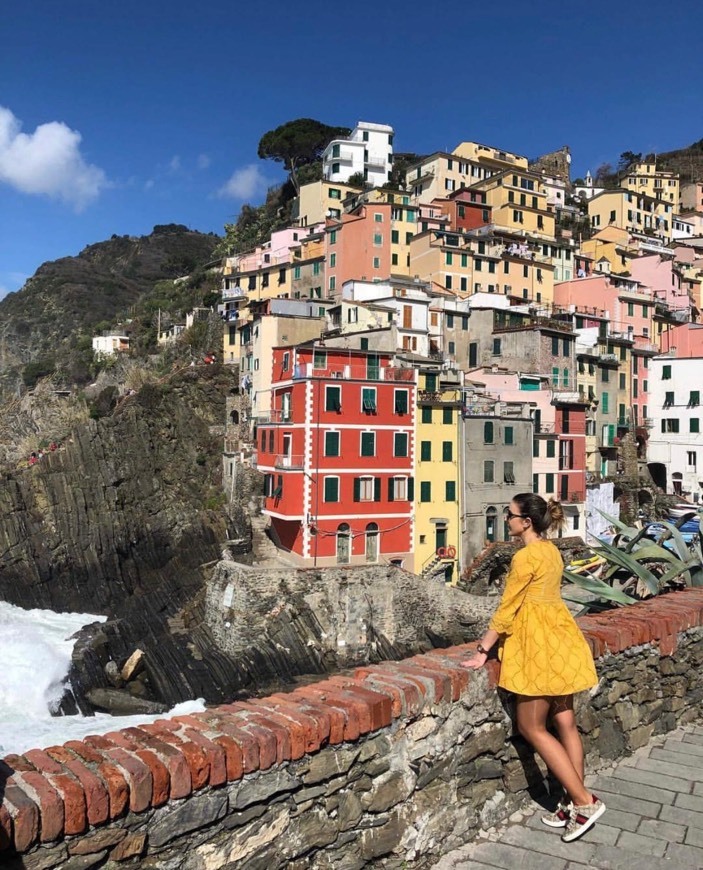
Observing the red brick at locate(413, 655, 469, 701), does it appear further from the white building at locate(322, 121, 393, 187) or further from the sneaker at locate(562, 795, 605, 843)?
the white building at locate(322, 121, 393, 187)

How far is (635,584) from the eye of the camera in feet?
31.3

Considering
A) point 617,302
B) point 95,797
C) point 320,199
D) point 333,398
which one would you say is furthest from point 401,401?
point 320,199

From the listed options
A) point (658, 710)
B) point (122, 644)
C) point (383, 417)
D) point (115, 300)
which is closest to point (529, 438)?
point (383, 417)

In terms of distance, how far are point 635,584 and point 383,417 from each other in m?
24.1

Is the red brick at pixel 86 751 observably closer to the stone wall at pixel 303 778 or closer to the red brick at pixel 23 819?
the stone wall at pixel 303 778

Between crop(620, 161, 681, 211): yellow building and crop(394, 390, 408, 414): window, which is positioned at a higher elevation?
crop(620, 161, 681, 211): yellow building

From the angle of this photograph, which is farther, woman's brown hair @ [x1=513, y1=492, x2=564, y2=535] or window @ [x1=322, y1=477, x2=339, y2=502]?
window @ [x1=322, y1=477, x2=339, y2=502]

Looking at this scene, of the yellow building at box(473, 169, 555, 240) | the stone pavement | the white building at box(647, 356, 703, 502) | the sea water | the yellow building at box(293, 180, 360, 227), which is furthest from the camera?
the yellow building at box(293, 180, 360, 227)

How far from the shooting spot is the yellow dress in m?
4.89

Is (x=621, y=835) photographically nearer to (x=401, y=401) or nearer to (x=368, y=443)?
(x=368, y=443)

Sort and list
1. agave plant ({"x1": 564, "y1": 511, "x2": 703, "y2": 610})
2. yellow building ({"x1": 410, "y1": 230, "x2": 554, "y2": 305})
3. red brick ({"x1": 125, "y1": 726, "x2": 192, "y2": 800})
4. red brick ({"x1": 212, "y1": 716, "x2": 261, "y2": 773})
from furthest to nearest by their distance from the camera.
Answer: yellow building ({"x1": 410, "y1": 230, "x2": 554, "y2": 305}), agave plant ({"x1": 564, "y1": 511, "x2": 703, "y2": 610}), red brick ({"x1": 212, "y1": 716, "x2": 261, "y2": 773}), red brick ({"x1": 125, "y1": 726, "x2": 192, "y2": 800})

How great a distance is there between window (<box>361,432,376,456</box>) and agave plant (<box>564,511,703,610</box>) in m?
22.5

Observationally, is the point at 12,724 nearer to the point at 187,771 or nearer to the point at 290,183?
the point at 187,771

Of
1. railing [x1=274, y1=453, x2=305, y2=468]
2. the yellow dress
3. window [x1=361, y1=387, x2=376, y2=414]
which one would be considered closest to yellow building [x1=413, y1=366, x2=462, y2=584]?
window [x1=361, y1=387, x2=376, y2=414]
